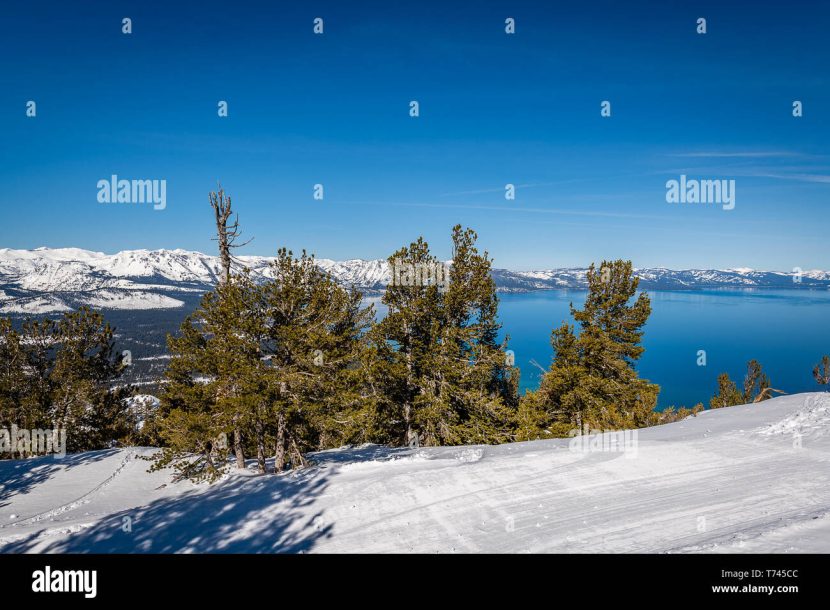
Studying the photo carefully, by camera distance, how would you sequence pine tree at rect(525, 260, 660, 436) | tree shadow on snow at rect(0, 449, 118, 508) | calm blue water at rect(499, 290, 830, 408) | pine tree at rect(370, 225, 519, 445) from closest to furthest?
pine tree at rect(370, 225, 519, 445), tree shadow on snow at rect(0, 449, 118, 508), pine tree at rect(525, 260, 660, 436), calm blue water at rect(499, 290, 830, 408)

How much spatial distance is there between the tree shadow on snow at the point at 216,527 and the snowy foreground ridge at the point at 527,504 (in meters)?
0.05

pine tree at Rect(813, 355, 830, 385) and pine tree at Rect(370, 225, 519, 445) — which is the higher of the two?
pine tree at Rect(370, 225, 519, 445)

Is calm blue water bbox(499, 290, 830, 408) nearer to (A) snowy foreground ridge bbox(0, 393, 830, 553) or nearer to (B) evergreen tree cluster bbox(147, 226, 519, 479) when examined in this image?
(B) evergreen tree cluster bbox(147, 226, 519, 479)

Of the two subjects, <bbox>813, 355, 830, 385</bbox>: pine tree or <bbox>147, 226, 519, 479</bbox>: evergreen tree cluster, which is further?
<bbox>813, 355, 830, 385</bbox>: pine tree

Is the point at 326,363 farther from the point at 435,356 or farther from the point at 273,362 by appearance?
the point at 435,356

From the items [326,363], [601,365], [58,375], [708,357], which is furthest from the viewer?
[708,357]

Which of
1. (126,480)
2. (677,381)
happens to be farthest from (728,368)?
(126,480)

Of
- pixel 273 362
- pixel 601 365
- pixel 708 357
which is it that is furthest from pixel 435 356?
pixel 708 357

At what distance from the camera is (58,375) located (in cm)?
2884

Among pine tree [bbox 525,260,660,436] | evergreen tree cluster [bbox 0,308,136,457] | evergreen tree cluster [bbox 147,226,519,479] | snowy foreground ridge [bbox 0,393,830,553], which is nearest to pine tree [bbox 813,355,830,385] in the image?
pine tree [bbox 525,260,660,436]

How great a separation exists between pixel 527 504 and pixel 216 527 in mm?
7957

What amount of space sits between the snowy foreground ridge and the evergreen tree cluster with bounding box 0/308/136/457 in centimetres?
1552

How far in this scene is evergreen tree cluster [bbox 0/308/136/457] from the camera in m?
28.8

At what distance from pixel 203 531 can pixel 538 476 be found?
9.22m
